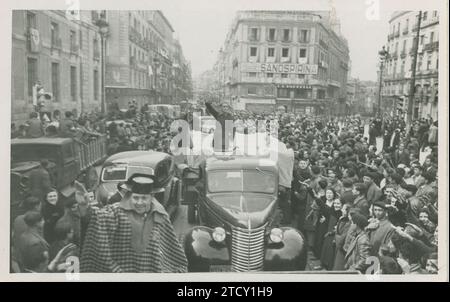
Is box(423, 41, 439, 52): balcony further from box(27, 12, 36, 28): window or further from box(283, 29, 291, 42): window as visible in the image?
box(27, 12, 36, 28): window

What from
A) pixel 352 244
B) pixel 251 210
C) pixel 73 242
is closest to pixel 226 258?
pixel 251 210

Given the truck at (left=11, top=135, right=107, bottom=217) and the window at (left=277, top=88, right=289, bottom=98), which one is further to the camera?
the window at (left=277, top=88, right=289, bottom=98)

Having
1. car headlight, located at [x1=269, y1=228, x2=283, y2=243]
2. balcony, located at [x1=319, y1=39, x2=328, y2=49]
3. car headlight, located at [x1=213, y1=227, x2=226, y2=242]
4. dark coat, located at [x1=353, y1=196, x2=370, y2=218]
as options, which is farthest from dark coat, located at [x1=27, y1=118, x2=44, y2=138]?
dark coat, located at [x1=353, y1=196, x2=370, y2=218]

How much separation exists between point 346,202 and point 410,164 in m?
1.11

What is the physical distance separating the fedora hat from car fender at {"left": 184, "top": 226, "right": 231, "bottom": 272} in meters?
0.72

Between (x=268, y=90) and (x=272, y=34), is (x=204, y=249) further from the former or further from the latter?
(x=272, y=34)

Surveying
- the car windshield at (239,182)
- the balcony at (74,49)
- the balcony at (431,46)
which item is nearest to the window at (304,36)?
the balcony at (431,46)

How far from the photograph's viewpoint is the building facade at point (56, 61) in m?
5.56

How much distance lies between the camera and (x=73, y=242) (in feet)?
18.1

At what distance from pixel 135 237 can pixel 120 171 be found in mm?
863

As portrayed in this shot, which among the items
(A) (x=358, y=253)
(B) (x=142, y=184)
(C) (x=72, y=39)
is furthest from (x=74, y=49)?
(A) (x=358, y=253)

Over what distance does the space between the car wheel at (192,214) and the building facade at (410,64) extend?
3150 millimetres

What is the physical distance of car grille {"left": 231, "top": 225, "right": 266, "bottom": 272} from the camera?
5.11 m

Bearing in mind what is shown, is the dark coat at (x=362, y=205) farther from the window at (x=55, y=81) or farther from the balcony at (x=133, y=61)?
the window at (x=55, y=81)
